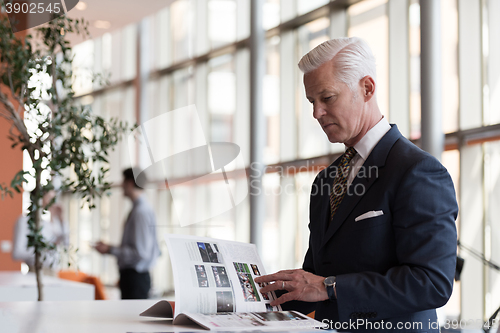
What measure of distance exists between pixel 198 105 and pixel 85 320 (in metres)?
7.38

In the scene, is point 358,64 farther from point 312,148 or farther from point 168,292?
point 168,292

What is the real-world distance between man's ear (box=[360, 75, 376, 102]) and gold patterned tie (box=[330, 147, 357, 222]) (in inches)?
6.6

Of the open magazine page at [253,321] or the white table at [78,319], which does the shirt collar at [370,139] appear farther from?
the white table at [78,319]

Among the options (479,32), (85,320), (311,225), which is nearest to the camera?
(85,320)

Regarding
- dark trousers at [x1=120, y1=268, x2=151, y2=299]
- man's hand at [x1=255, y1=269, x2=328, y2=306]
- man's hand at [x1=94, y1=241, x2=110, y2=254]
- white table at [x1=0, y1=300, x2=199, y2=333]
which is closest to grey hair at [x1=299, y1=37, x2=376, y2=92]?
man's hand at [x1=255, y1=269, x2=328, y2=306]

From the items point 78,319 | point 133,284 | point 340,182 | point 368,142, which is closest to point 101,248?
point 133,284

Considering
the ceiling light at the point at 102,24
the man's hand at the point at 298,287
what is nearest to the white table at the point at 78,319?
the man's hand at the point at 298,287

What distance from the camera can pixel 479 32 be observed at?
4.82 metres

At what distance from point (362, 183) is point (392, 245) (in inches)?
7.3

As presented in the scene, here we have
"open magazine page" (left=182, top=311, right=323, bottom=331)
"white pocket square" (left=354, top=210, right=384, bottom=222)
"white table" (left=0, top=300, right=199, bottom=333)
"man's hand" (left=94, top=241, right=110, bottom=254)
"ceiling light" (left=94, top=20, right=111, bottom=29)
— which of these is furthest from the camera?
"ceiling light" (left=94, top=20, right=111, bottom=29)

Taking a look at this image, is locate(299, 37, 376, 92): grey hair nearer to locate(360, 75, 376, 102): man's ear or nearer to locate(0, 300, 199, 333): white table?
locate(360, 75, 376, 102): man's ear

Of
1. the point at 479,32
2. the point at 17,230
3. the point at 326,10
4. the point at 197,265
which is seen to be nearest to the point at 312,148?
the point at 326,10

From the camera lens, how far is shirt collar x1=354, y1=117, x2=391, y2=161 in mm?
1571

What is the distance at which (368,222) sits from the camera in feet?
4.67
